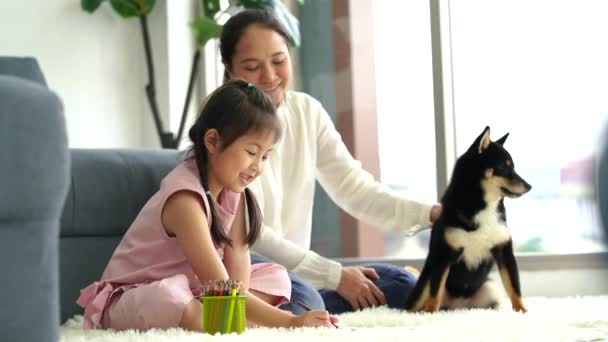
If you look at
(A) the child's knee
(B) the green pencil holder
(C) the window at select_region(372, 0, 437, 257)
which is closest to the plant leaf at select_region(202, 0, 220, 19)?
(C) the window at select_region(372, 0, 437, 257)

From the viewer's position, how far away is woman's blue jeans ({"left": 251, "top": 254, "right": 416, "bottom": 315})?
1963 mm

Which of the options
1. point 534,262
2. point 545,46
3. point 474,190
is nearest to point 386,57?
point 545,46

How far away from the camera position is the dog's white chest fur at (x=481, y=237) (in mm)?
1997

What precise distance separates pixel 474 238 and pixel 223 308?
70cm

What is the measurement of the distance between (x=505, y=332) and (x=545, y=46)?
1781mm

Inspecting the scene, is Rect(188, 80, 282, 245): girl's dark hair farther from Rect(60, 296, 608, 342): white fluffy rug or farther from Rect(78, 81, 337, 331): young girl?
Rect(60, 296, 608, 342): white fluffy rug

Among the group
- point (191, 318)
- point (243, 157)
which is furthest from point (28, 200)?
point (243, 157)

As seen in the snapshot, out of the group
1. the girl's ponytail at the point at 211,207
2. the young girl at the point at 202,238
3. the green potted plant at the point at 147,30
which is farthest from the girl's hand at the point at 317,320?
the green potted plant at the point at 147,30

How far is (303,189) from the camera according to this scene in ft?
7.47

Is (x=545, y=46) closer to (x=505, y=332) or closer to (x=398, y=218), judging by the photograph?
(x=398, y=218)

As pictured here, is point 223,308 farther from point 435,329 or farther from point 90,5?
point 90,5

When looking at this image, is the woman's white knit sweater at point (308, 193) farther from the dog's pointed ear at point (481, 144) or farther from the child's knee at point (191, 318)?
the child's knee at point (191, 318)

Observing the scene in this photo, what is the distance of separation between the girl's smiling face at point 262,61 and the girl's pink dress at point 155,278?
0.35 m

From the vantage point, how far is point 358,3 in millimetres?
3459
